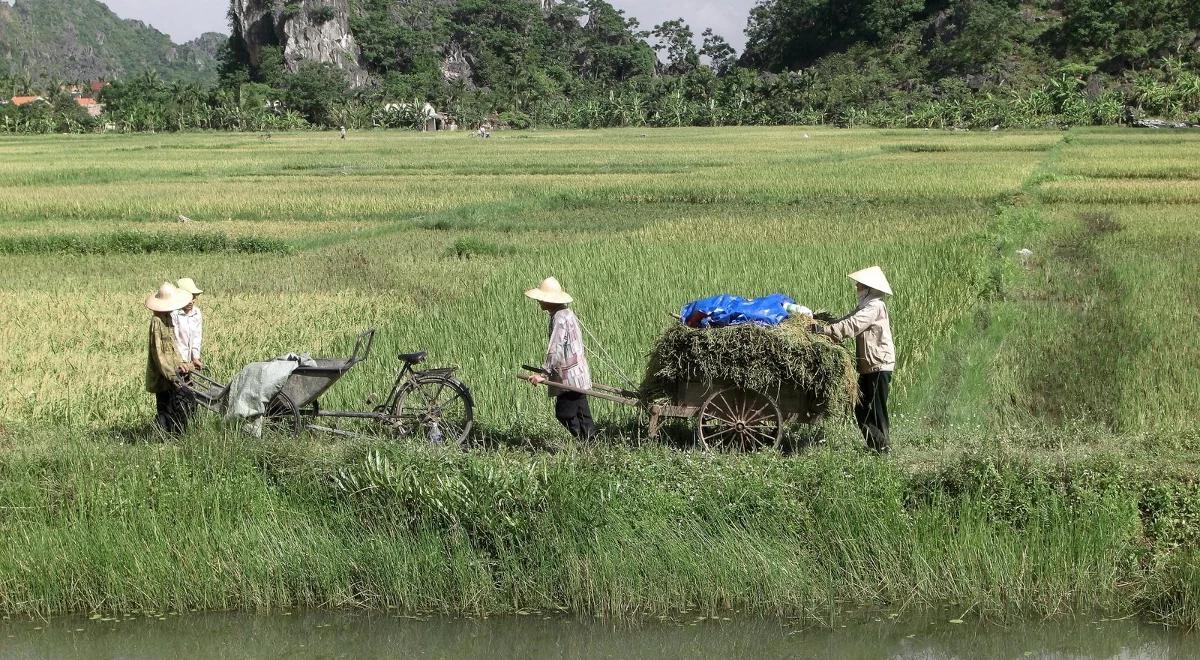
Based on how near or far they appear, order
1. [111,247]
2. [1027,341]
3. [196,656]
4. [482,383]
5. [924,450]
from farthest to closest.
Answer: [111,247]
[1027,341]
[482,383]
[924,450]
[196,656]

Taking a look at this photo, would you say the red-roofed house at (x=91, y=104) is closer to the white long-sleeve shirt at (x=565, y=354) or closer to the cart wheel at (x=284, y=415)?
the cart wheel at (x=284, y=415)

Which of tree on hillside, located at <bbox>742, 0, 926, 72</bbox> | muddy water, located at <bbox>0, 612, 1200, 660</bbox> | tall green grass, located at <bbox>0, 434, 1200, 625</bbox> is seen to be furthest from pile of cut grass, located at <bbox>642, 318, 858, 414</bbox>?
tree on hillside, located at <bbox>742, 0, 926, 72</bbox>

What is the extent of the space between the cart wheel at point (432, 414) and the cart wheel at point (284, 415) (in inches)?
20.1

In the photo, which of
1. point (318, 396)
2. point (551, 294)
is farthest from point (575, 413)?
point (318, 396)

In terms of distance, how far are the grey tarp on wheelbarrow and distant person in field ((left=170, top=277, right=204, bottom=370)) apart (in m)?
0.42

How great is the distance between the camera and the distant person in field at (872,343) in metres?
5.96

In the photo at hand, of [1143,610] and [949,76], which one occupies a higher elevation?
[949,76]

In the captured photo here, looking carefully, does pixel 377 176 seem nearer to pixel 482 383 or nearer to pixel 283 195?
pixel 283 195

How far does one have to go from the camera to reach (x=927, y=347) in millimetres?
8391

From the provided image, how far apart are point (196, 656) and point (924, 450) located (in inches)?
143

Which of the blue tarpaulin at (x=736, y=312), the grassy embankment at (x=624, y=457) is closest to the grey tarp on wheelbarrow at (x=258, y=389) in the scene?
the grassy embankment at (x=624, y=457)

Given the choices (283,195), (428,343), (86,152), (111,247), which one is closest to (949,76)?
(86,152)

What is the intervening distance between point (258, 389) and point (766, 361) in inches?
104

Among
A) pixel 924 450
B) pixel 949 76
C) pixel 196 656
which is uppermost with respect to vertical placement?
pixel 949 76
